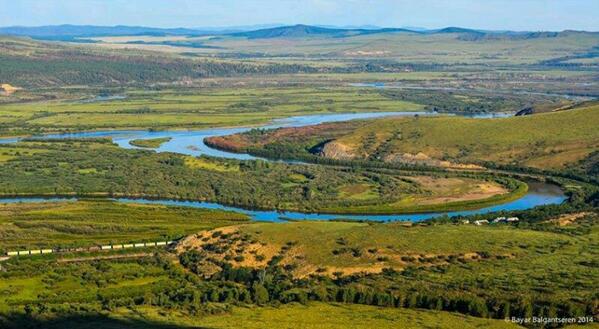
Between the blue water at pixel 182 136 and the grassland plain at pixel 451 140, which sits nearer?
the grassland plain at pixel 451 140

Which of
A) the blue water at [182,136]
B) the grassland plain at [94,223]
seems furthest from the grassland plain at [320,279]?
the blue water at [182,136]

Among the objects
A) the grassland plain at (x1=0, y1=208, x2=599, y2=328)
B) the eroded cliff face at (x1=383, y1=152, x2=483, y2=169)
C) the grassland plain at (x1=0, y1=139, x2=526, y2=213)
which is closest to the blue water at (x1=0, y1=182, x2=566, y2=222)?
the grassland plain at (x1=0, y1=139, x2=526, y2=213)

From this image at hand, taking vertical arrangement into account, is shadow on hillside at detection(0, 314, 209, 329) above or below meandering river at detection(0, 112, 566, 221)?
above

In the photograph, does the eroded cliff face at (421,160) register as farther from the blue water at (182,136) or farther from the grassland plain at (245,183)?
the blue water at (182,136)

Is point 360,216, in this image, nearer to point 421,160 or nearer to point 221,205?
point 221,205

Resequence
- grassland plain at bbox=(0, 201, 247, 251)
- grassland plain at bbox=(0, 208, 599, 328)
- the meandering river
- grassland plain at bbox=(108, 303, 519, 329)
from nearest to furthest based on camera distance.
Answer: grassland plain at bbox=(108, 303, 519, 329) → grassland plain at bbox=(0, 208, 599, 328) → grassland plain at bbox=(0, 201, 247, 251) → the meandering river

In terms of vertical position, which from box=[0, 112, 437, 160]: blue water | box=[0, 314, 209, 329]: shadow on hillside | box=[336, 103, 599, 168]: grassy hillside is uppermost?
box=[336, 103, 599, 168]: grassy hillside

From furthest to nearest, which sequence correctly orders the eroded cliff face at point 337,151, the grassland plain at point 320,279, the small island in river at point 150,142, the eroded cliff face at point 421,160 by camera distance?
1. the small island in river at point 150,142
2. the eroded cliff face at point 337,151
3. the eroded cliff face at point 421,160
4. the grassland plain at point 320,279

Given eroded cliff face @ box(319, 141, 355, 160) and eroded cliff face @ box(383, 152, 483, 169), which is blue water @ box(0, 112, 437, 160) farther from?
eroded cliff face @ box(383, 152, 483, 169)
